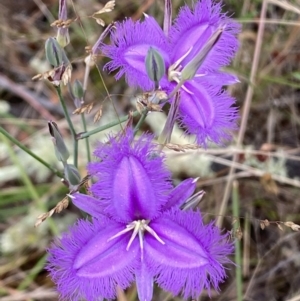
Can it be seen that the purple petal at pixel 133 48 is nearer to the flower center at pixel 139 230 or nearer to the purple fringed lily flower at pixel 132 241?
the purple fringed lily flower at pixel 132 241

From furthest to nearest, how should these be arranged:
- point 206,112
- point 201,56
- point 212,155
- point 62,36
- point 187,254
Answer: point 212,155 < point 62,36 < point 206,112 < point 187,254 < point 201,56

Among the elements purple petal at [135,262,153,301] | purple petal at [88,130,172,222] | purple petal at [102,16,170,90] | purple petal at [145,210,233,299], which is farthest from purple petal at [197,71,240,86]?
purple petal at [135,262,153,301]

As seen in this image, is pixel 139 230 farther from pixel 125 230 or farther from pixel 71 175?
pixel 71 175

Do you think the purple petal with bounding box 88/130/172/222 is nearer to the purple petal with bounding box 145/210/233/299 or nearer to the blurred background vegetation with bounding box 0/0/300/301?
the purple petal with bounding box 145/210/233/299

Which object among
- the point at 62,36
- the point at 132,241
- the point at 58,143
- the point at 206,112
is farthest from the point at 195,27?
the point at 132,241

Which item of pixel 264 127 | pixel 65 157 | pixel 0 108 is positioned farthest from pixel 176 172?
pixel 65 157

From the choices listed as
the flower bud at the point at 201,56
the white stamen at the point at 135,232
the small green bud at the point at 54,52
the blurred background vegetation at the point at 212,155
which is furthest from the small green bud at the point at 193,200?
the blurred background vegetation at the point at 212,155
